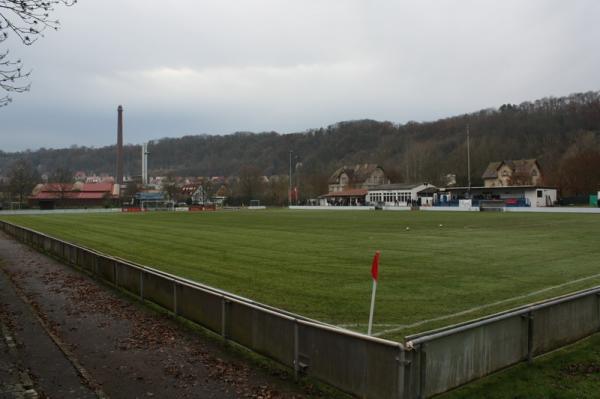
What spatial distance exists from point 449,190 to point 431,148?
43.5 m

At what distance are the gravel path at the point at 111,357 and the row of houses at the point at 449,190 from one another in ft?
244

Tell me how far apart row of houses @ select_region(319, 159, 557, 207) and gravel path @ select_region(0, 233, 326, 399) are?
74.5m

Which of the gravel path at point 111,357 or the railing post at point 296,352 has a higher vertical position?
the railing post at point 296,352

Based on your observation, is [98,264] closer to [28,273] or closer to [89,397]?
[28,273]

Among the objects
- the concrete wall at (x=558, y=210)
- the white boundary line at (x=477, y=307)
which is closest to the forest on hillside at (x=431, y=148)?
the concrete wall at (x=558, y=210)

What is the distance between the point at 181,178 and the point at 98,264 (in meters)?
177

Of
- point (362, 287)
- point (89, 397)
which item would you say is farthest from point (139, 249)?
point (89, 397)

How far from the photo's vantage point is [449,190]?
100125 mm

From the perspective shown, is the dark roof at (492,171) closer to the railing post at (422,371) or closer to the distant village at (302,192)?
the distant village at (302,192)

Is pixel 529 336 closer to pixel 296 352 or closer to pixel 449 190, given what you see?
pixel 296 352

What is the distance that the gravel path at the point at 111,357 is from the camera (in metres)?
6.97

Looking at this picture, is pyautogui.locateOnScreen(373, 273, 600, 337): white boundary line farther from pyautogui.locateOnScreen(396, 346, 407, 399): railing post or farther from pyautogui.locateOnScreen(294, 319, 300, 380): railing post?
pyautogui.locateOnScreen(396, 346, 407, 399): railing post

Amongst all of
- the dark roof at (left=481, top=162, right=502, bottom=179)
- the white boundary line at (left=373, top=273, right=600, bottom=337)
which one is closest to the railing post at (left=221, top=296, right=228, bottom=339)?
the white boundary line at (left=373, top=273, right=600, bottom=337)

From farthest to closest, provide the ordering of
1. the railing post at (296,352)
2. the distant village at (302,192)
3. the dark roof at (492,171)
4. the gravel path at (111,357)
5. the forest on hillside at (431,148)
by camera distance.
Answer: the dark roof at (492,171)
the forest on hillside at (431,148)
the distant village at (302,192)
the railing post at (296,352)
the gravel path at (111,357)
